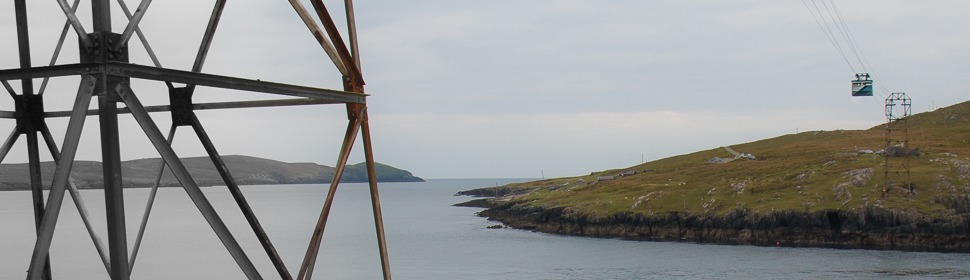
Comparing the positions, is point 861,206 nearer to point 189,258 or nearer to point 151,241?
point 189,258

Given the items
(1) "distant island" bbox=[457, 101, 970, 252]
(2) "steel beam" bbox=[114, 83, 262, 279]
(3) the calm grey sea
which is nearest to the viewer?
(2) "steel beam" bbox=[114, 83, 262, 279]

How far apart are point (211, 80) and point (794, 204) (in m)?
84.0

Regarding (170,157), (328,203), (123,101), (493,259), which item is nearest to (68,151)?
(123,101)

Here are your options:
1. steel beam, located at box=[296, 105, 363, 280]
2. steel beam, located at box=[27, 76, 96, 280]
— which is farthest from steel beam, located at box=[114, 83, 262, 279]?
steel beam, located at box=[296, 105, 363, 280]

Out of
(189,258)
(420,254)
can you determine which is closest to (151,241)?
(189,258)

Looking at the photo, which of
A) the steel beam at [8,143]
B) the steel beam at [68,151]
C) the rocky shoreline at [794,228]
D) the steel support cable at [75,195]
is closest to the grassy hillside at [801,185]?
the rocky shoreline at [794,228]

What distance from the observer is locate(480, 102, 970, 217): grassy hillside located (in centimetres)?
7944

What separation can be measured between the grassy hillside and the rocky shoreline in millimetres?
1380

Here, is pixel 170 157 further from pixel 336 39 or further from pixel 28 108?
pixel 28 108

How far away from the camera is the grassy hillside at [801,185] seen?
79438mm

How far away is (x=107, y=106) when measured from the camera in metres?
7.96

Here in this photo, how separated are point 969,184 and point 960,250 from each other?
12.1 m

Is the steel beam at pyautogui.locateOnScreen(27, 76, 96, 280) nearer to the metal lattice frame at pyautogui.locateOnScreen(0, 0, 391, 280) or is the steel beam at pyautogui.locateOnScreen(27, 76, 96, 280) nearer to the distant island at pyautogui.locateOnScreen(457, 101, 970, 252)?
the metal lattice frame at pyautogui.locateOnScreen(0, 0, 391, 280)

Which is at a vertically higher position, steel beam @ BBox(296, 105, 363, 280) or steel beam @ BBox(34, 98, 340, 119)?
steel beam @ BBox(34, 98, 340, 119)
